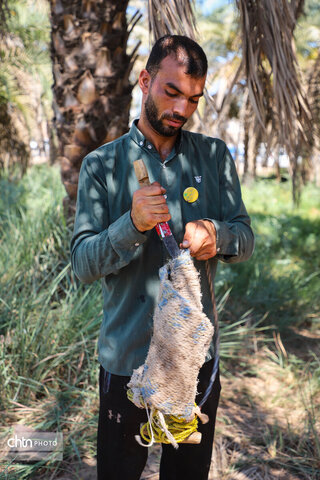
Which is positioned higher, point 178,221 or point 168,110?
point 168,110

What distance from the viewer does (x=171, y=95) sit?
5.23ft

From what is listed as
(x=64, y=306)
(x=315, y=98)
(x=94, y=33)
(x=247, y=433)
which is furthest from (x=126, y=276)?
(x=315, y=98)

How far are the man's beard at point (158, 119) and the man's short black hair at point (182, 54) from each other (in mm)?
104

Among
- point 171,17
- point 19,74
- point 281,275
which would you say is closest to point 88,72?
point 171,17

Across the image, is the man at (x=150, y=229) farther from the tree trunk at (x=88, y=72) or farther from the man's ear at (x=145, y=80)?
the tree trunk at (x=88, y=72)

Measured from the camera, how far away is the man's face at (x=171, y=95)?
1.58 metres

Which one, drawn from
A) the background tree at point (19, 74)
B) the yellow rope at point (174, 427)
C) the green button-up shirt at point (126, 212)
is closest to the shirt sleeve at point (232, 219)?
the green button-up shirt at point (126, 212)

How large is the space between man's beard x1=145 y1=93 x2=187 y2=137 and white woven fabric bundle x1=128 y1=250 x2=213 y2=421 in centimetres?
48

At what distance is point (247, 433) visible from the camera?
3.00 metres

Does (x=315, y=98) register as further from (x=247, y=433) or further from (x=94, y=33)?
(x=247, y=433)

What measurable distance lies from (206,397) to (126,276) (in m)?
0.55

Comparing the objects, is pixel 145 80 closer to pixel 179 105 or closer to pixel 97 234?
pixel 179 105

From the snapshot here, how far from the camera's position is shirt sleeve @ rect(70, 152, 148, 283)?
1.43 meters

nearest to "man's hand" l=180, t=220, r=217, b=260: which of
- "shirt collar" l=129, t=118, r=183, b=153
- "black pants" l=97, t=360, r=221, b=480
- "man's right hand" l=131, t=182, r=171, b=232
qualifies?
"man's right hand" l=131, t=182, r=171, b=232
